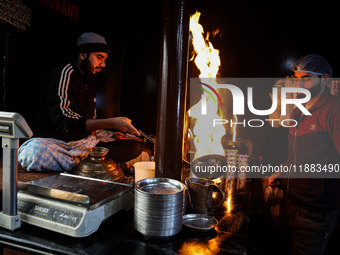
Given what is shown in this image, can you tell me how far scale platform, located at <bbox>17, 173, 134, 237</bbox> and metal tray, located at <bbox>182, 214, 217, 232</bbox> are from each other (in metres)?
0.49

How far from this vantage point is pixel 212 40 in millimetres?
6590

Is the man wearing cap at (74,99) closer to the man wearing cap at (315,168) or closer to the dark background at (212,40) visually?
the dark background at (212,40)

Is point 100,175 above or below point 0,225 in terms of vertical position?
above

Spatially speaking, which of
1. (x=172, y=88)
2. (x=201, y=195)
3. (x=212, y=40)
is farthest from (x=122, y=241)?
(x=212, y=40)

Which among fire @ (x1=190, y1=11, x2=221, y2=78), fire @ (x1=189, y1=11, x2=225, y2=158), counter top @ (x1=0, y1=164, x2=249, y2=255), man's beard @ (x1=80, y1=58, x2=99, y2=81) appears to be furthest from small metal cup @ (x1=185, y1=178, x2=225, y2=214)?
fire @ (x1=190, y1=11, x2=221, y2=78)

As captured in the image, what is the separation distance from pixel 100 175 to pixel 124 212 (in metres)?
0.54

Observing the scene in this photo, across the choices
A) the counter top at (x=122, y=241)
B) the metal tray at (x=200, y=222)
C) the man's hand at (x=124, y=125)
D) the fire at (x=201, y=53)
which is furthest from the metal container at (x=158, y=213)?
the fire at (x=201, y=53)

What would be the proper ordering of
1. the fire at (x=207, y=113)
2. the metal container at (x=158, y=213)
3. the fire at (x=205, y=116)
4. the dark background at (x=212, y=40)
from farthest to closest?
1. the dark background at (x=212, y=40)
2. the fire at (x=207, y=113)
3. the fire at (x=205, y=116)
4. the metal container at (x=158, y=213)

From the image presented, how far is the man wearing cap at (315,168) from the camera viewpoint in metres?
2.86

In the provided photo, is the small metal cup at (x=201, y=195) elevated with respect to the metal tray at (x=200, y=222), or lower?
elevated

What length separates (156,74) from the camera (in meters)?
6.59

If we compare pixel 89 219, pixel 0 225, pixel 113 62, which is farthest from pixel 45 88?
pixel 113 62

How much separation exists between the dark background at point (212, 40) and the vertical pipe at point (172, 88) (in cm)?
354

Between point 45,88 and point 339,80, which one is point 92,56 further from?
point 339,80
